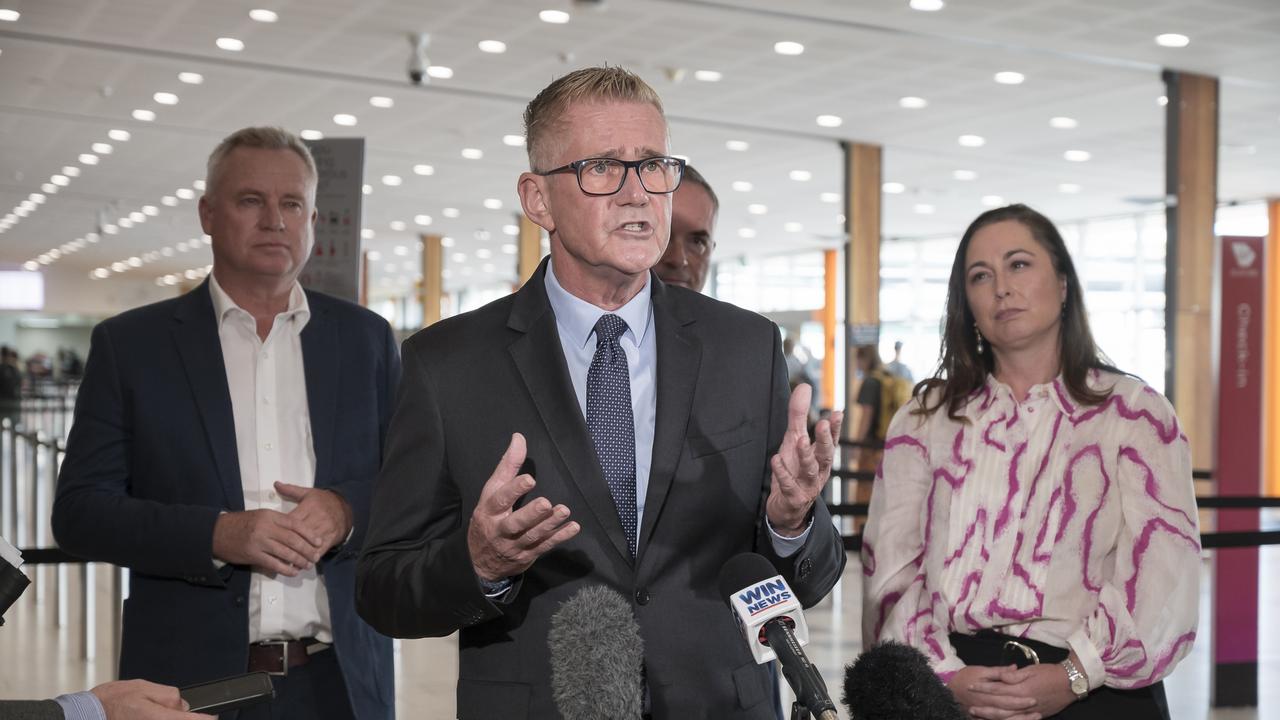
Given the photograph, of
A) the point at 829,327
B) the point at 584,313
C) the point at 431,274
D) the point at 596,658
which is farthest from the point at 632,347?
the point at 431,274

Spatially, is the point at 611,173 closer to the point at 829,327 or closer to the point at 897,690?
the point at 897,690

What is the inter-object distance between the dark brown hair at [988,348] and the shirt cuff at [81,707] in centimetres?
166

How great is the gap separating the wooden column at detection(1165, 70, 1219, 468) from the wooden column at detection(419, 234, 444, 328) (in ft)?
58.9

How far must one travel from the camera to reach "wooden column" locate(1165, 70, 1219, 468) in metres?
10.6

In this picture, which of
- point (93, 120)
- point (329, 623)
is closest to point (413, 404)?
point (329, 623)

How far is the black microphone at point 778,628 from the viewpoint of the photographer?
1.12m

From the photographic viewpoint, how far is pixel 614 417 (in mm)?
1645

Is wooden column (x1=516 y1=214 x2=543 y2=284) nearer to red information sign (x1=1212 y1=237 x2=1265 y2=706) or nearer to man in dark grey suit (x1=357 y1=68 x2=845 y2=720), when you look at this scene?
red information sign (x1=1212 y1=237 x2=1265 y2=706)

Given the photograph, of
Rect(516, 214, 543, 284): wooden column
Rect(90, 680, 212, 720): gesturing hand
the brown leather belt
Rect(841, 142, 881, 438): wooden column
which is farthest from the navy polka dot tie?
Rect(516, 214, 543, 284): wooden column

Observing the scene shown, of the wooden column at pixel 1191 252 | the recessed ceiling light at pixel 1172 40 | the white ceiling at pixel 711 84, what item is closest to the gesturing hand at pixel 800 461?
the white ceiling at pixel 711 84

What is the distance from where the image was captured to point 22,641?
6.93 m

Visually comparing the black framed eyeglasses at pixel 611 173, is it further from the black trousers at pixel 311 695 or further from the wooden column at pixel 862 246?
the wooden column at pixel 862 246

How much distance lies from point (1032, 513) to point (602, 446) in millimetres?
1101

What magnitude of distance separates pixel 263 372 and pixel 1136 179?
1650 cm
